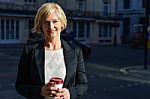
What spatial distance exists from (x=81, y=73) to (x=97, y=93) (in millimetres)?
8048

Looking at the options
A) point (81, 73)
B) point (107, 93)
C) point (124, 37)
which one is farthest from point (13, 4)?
point (81, 73)

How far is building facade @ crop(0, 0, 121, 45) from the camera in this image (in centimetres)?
4378

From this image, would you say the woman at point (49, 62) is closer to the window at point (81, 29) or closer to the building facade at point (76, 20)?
the building facade at point (76, 20)

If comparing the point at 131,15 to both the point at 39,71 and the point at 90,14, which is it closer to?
the point at 90,14

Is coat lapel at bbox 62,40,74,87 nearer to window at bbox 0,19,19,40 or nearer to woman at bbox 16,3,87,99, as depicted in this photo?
woman at bbox 16,3,87,99

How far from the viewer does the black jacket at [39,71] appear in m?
3.04

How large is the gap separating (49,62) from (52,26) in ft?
0.91

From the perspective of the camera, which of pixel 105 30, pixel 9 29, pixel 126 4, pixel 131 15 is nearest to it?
pixel 9 29

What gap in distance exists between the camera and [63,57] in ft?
10.1

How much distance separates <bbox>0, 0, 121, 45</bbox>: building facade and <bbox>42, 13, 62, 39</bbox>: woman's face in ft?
120

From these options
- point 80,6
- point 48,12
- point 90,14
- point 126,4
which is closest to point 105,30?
point 90,14

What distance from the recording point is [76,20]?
51.8m

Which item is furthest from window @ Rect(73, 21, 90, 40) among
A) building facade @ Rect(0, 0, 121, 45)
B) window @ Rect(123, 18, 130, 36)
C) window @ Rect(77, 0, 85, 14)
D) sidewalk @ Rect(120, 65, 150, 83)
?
sidewalk @ Rect(120, 65, 150, 83)

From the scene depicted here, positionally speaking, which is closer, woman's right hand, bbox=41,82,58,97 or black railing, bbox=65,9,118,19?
woman's right hand, bbox=41,82,58,97
